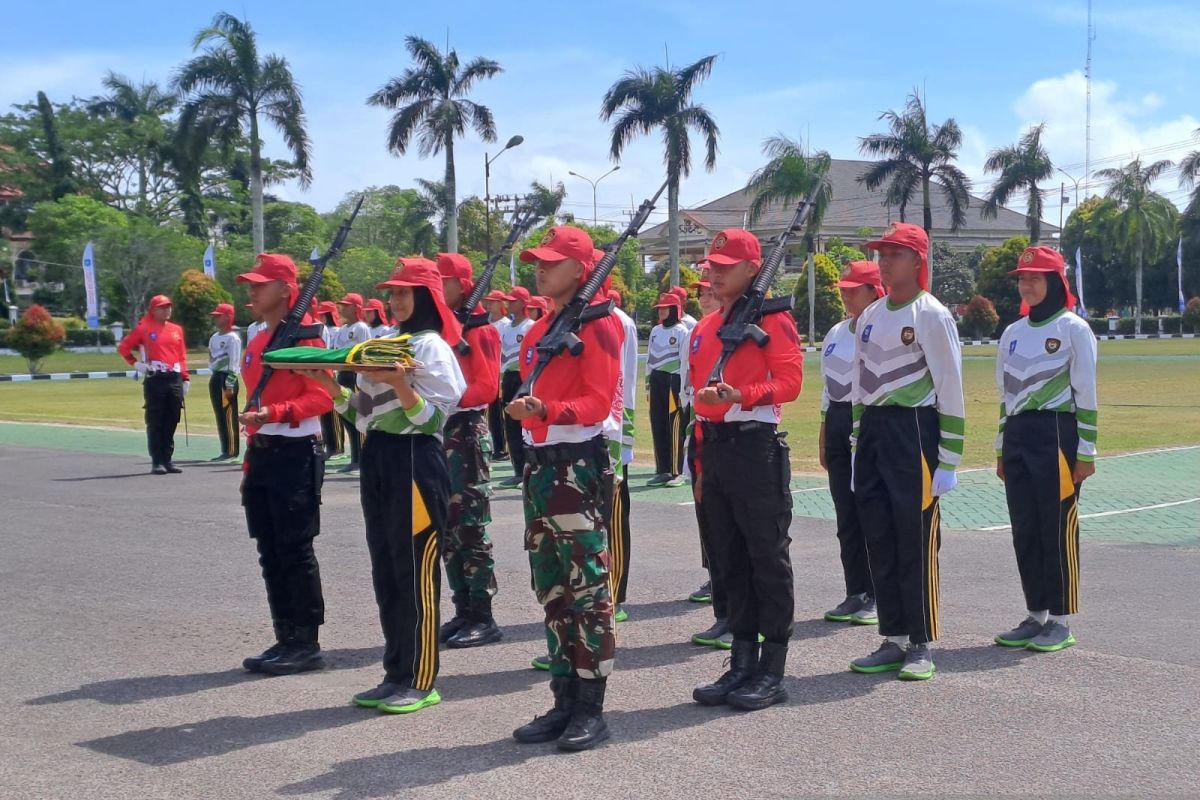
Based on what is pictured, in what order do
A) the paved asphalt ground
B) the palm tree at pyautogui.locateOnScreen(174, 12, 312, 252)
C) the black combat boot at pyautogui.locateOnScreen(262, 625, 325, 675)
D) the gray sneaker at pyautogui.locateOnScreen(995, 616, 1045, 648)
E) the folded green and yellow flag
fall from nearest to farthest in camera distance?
1. the paved asphalt ground
2. the folded green and yellow flag
3. the black combat boot at pyautogui.locateOnScreen(262, 625, 325, 675)
4. the gray sneaker at pyautogui.locateOnScreen(995, 616, 1045, 648)
5. the palm tree at pyautogui.locateOnScreen(174, 12, 312, 252)

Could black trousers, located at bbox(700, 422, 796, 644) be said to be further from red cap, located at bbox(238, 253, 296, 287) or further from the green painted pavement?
the green painted pavement

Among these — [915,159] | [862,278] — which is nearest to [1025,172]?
[915,159]

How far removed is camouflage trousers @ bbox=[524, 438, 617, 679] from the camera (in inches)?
215

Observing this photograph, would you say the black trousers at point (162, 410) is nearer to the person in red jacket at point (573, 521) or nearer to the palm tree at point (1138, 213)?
the person in red jacket at point (573, 521)

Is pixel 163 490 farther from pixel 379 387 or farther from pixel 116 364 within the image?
pixel 116 364

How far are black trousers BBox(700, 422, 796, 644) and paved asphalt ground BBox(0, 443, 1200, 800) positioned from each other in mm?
464

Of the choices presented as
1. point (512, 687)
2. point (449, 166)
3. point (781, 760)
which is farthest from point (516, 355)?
point (449, 166)

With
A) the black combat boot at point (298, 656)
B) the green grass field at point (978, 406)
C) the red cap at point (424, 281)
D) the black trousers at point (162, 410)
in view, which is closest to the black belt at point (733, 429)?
the red cap at point (424, 281)

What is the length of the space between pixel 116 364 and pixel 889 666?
175ft

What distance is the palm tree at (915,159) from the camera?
192 ft

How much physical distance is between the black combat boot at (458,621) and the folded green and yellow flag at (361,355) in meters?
2.19

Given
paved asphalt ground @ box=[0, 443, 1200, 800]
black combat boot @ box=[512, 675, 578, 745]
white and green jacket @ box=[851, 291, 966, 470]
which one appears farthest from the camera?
white and green jacket @ box=[851, 291, 966, 470]

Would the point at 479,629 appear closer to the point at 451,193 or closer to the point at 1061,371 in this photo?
the point at 1061,371

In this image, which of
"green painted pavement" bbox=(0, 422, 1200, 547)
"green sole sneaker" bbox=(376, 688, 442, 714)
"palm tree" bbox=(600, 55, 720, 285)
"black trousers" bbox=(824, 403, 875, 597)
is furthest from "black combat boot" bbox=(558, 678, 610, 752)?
"palm tree" bbox=(600, 55, 720, 285)
